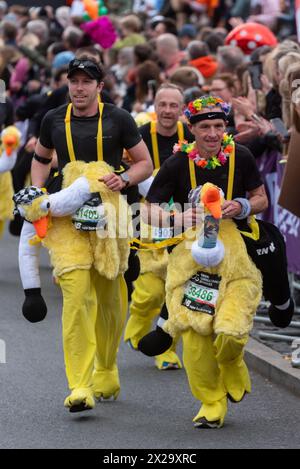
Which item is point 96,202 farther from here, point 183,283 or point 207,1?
point 207,1

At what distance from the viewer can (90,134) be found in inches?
316

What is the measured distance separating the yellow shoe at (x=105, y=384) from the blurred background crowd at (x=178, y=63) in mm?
1886

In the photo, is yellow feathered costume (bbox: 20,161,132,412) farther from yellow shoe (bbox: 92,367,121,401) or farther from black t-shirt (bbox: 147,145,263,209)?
black t-shirt (bbox: 147,145,263,209)

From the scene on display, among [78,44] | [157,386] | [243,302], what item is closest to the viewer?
[243,302]

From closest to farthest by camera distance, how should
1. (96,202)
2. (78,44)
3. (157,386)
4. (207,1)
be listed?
(96,202) < (157,386) < (78,44) < (207,1)

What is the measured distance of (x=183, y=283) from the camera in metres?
7.49

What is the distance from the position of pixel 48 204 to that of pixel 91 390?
109cm

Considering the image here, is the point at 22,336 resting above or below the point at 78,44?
below

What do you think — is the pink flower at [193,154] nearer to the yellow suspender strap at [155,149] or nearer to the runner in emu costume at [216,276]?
the runner in emu costume at [216,276]

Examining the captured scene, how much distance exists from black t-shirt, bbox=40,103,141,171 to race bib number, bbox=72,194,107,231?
32 centimetres

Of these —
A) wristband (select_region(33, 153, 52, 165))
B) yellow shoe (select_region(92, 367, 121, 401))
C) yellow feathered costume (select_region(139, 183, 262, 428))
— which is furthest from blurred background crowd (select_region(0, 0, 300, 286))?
yellow shoe (select_region(92, 367, 121, 401))

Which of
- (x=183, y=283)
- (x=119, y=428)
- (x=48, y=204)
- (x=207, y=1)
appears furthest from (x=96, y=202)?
(x=207, y=1)

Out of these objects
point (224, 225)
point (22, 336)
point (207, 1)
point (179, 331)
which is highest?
point (207, 1)

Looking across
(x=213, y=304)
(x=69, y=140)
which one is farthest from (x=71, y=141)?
(x=213, y=304)
